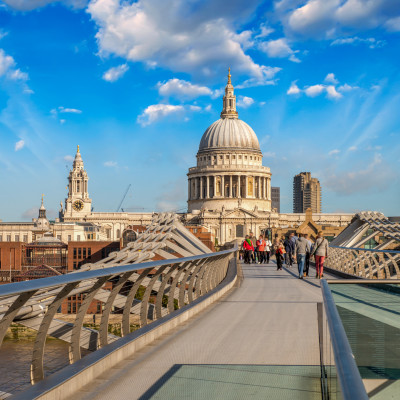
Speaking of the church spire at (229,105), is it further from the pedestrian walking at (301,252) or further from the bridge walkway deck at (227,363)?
the bridge walkway deck at (227,363)

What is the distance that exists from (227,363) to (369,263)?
52.6ft

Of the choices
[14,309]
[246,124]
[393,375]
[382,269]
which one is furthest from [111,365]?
[246,124]

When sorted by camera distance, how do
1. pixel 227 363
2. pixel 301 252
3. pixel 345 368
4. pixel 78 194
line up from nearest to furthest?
1. pixel 345 368
2. pixel 227 363
3. pixel 301 252
4. pixel 78 194

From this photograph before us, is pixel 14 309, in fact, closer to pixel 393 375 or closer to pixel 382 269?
pixel 393 375

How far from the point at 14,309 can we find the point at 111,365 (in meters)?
2.79

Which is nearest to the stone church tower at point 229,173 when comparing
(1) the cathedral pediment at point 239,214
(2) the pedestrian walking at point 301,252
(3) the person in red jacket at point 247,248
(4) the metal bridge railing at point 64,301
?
(1) the cathedral pediment at point 239,214

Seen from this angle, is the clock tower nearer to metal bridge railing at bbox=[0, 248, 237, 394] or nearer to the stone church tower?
the stone church tower

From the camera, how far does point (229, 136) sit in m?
176

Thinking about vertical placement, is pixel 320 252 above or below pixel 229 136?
below

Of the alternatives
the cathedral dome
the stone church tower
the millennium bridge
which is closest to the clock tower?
the stone church tower

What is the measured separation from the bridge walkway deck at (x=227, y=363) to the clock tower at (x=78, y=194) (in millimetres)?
171697

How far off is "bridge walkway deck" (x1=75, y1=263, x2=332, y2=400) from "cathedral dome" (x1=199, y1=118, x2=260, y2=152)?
6384 inches

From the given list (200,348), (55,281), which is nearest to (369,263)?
(200,348)

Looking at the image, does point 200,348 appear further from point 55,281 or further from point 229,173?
point 229,173
